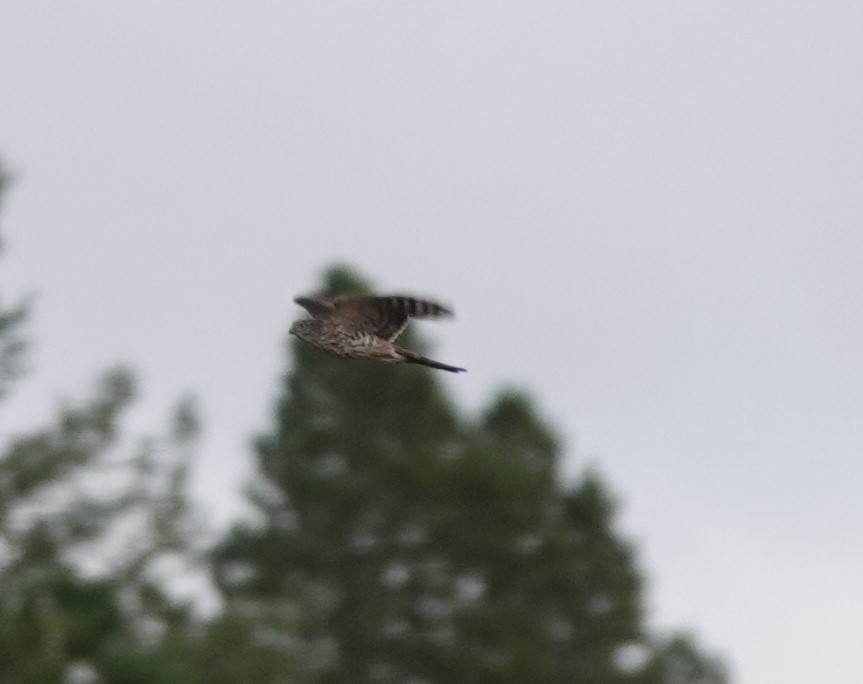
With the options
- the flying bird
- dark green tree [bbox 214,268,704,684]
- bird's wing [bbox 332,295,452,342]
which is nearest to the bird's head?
the flying bird

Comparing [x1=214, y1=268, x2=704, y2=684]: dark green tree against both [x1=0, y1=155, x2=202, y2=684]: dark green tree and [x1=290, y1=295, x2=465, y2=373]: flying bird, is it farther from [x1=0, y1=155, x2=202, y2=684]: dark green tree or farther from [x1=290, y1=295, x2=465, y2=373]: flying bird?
[x1=290, y1=295, x2=465, y2=373]: flying bird

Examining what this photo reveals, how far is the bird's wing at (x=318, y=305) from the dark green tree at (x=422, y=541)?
90.7 feet

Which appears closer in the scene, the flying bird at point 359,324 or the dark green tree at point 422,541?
the flying bird at point 359,324

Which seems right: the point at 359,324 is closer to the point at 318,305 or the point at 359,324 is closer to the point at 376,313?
the point at 376,313

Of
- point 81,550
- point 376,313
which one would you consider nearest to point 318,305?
point 376,313

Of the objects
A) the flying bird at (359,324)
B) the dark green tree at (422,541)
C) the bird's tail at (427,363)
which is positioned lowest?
the bird's tail at (427,363)

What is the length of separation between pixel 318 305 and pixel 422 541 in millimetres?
31429

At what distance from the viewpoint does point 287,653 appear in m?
33.4

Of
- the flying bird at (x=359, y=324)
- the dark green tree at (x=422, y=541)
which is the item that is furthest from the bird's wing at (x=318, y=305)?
the dark green tree at (x=422, y=541)

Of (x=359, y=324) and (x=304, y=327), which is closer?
(x=359, y=324)

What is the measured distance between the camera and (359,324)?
54.4 feet

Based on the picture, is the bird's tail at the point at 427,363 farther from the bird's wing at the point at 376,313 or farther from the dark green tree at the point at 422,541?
the dark green tree at the point at 422,541

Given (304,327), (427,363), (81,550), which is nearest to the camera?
(427,363)

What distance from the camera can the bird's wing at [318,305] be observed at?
16.7 m
